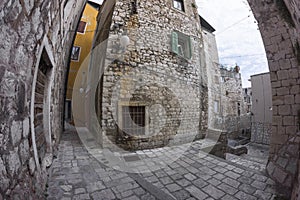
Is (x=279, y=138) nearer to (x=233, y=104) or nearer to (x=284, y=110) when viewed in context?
(x=284, y=110)

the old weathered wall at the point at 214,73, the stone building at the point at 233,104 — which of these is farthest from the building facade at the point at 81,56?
the stone building at the point at 233,104

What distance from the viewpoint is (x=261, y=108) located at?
9102 mm

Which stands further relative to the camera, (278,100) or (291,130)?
(278,100)

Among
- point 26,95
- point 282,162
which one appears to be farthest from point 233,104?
point 26,95

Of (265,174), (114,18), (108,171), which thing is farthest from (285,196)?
(114,18)

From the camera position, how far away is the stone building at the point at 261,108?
843 centimetres

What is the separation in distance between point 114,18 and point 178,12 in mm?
3477

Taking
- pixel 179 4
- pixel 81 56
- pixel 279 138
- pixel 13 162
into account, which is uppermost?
pixel 179 4

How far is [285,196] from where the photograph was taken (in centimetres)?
229

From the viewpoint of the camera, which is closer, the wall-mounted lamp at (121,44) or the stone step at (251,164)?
the stone step at (251,164)

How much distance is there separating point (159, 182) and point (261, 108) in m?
9.98

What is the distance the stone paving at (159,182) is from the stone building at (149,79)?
5.79 ft

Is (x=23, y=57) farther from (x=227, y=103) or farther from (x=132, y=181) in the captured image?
(x=227, y=103)

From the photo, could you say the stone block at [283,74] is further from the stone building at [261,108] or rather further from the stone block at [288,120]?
the stone building at [261,108]
